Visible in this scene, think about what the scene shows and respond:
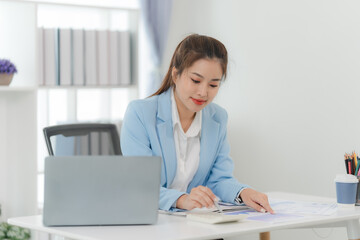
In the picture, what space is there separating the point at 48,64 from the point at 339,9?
1.63 m

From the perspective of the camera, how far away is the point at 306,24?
325cm

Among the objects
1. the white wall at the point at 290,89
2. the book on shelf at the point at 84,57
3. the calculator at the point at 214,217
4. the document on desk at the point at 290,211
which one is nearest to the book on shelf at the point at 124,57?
the book on shelf at the point at 84,57

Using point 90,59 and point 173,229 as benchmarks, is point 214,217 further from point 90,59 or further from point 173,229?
point 90,59

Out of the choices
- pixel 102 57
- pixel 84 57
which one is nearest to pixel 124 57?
pixel 102 57

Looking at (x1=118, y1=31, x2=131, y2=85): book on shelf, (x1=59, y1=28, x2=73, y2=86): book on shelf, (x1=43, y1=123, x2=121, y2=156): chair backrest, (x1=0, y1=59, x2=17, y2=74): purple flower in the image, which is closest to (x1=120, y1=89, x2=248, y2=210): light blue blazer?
(x1=43, y1=123, x2=121, y2=156): chair backrest

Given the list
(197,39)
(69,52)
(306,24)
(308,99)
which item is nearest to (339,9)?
(306,24)

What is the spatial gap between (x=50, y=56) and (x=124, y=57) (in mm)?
491

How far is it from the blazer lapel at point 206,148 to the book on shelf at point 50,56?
1.51 m

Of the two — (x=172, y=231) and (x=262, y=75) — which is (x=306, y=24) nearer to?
(x=262, y=75)

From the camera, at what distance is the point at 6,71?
126 inches

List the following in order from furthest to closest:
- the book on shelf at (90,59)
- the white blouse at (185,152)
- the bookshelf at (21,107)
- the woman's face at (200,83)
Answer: the book on shelf at (90,59), the bookshelf at (21,107), the white blouse at (185,152), the woman's face at (200,83)

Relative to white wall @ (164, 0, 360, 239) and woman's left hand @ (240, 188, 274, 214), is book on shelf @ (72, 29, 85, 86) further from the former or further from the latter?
woman's left hand @ (240, 188, 274, 214)

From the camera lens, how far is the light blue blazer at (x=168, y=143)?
2.03 meters

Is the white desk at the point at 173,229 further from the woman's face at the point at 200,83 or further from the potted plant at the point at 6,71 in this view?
the potted plant at the point at 6,71
